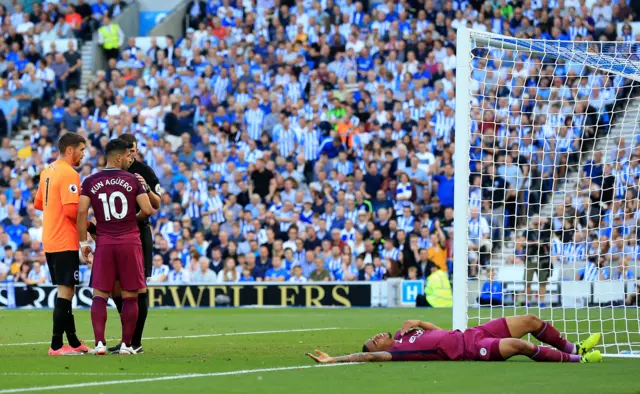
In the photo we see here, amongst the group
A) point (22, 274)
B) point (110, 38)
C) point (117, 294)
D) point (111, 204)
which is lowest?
point (22, 274)

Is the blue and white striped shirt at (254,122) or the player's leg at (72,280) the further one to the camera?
the blue and white striped shirt at (254,122)

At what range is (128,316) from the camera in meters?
10.9

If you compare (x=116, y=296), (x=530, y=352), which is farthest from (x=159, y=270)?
Answer: (x=530, y=352)

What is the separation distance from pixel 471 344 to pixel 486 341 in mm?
131

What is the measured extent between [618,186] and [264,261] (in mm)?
8237

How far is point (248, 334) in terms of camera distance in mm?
14508

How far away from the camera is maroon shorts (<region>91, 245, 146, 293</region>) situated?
1082 centimetres

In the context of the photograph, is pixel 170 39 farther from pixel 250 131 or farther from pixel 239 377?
pixel 239 377

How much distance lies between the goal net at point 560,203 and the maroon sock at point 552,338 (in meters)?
1.51

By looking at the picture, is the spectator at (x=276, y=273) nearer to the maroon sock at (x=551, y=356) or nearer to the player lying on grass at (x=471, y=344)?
the player lying on grass at (x=471, y=344)

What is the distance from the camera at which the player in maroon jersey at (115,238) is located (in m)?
10.8

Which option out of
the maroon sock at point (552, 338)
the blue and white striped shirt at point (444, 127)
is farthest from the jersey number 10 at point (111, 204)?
the blue and white striped shirt at point (444, 127)

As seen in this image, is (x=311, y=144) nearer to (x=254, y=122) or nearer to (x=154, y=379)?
(x=254, y=122)

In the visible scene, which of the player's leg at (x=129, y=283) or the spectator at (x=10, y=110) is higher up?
the spectator at (x=10, y=110)
